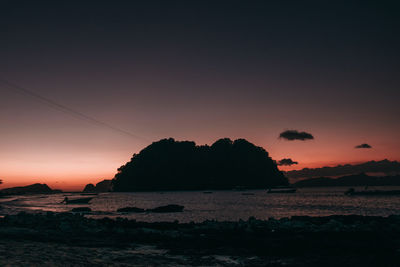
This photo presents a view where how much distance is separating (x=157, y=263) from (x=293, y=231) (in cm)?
1453

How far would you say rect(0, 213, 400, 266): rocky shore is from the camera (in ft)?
51.5

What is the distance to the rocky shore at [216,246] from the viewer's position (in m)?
15.7

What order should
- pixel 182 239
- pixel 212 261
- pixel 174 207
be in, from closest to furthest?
pixel 212 261 → pixel 182 239 → pixel 174 207

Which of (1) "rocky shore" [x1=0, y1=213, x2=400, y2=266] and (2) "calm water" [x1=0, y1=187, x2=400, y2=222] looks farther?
(2) "calm water" [x1=0, y1=187, x2=400, y2=222]

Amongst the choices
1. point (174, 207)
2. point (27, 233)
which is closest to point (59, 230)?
point (27, 233)

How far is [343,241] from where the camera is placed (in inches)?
839

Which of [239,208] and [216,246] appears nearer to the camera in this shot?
[216,246]

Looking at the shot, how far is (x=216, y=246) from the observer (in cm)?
2030

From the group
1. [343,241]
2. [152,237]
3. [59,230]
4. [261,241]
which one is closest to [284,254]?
[261,241]

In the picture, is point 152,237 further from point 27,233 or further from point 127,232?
point 27,233

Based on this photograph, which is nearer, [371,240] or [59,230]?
[371,240]

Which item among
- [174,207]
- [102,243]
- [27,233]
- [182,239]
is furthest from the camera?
[174,207]

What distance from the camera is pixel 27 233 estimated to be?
2578cm

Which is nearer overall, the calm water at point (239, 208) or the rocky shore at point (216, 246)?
the rocky shore at point (216, 246)
